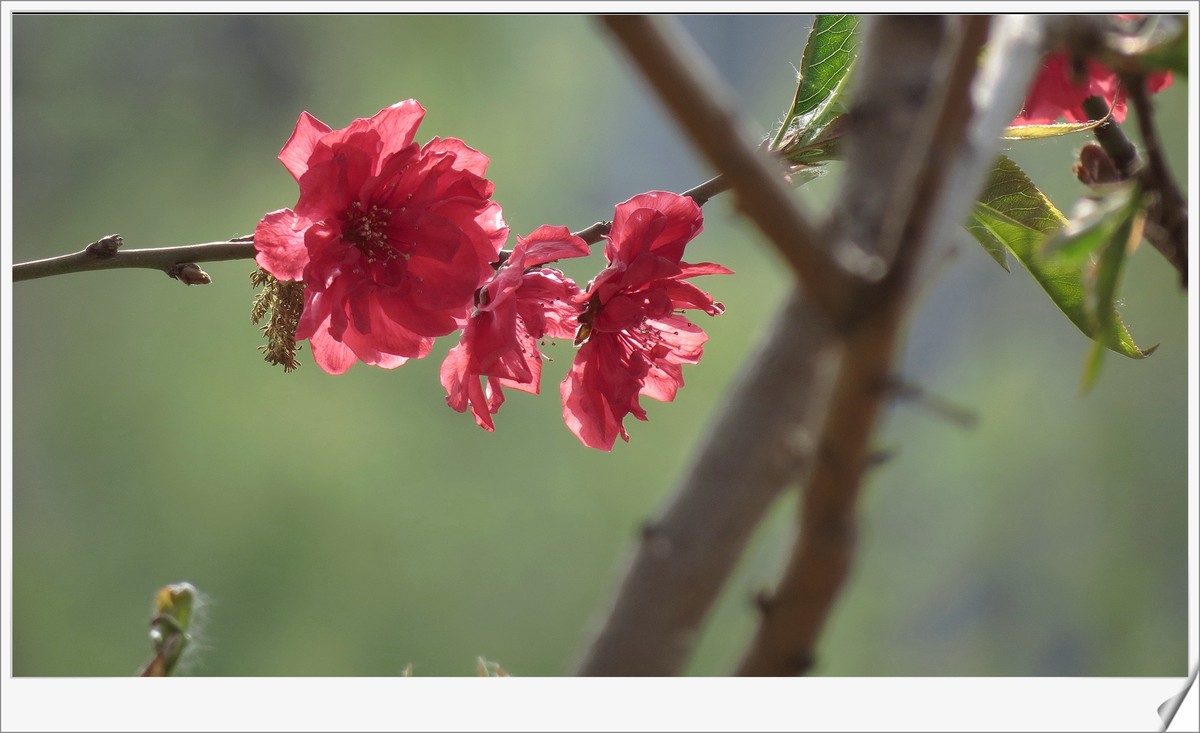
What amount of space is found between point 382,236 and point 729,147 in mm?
313

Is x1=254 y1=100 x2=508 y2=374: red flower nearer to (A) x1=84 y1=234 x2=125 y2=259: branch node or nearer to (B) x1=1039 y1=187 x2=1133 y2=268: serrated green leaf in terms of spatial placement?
(A) x1=84 y1=234 x2=125 y2=259: branch node

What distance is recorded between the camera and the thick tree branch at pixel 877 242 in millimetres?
226

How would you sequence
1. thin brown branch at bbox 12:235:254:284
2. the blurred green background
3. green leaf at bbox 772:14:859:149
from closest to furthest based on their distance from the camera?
1. thin brown branch at bbox 12:235:254:284
2. green leaf at bbox 772:14:859:149
3. the blurred green background

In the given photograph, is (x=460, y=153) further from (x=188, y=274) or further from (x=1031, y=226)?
(x=1031, y=226)

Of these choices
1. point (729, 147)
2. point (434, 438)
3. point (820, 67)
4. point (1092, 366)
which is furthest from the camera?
point (434, 438)

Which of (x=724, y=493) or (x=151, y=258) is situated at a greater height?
(x=151, y=258)

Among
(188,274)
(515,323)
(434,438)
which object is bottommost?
(434,438)

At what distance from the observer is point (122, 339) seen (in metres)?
1.67

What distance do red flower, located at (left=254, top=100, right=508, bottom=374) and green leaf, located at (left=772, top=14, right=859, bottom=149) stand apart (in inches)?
6.5

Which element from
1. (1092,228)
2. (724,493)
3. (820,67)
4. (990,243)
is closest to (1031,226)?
(990,243)

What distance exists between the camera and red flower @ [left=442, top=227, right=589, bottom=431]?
0.45 meters

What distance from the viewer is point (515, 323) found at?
459 millimetres

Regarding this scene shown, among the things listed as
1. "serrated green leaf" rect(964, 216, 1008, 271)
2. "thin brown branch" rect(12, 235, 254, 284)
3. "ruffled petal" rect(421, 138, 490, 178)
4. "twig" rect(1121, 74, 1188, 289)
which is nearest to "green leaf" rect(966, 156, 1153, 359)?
"serrated green leaf" rect(964, 216, 1008, 271)

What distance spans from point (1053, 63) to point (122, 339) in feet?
5.02
